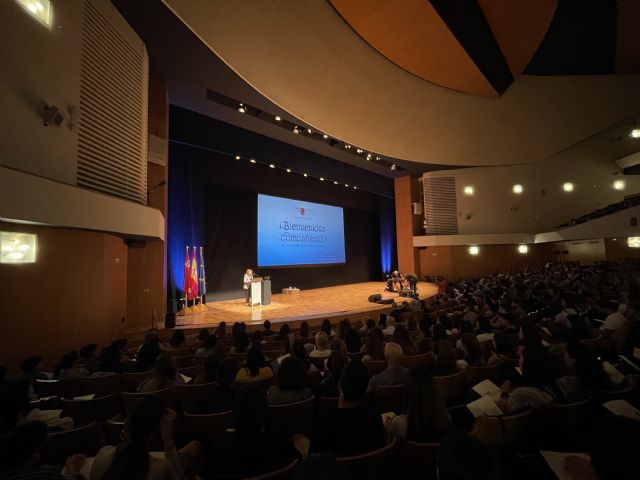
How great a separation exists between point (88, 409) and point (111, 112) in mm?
4899

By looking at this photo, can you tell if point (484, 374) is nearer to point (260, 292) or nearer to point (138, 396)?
point (138, 396)

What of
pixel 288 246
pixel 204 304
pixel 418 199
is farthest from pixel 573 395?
pixel 418 199

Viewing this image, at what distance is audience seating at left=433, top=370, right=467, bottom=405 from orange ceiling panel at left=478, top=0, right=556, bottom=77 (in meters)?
10.2

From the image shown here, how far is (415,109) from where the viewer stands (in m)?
11.7

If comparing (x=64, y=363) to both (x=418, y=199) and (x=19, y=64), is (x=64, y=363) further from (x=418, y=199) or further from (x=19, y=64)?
(x=418, y=199)

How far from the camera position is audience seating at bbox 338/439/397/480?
1304 mm

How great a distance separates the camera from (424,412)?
1.49 metres

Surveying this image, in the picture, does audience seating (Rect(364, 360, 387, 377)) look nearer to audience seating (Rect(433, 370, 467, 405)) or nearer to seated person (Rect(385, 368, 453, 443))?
audience seating (Rect(433, 370, 467, 405))

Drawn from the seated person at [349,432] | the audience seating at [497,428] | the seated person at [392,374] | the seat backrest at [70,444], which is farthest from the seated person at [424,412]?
the seat backrest at [70,444]

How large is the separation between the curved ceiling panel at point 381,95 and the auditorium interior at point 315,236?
0.24 feet

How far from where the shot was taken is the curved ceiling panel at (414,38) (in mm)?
7734

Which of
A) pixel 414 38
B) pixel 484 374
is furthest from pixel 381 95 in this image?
pixel 484 374

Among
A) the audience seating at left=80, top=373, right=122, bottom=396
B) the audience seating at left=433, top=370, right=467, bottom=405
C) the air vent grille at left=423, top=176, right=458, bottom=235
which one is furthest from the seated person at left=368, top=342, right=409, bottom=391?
the air vent grille at left=423, top=176, right=458, bottom=235

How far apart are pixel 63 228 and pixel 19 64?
6.81 ft
